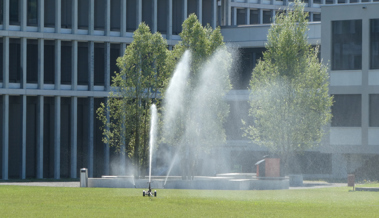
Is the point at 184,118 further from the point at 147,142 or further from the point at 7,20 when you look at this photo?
the point at 7,20

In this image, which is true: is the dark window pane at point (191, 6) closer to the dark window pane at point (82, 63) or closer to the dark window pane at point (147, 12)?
the dark window pane at point (147, 12)

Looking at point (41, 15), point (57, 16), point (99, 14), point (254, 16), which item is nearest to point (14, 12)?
point (41, 15)

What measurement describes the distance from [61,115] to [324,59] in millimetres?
20022

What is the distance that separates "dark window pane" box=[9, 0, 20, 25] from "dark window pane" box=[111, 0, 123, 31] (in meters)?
7.77

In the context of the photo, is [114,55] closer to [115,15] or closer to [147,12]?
[115,15]

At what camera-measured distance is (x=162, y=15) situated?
62844 mm

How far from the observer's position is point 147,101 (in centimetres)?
4262

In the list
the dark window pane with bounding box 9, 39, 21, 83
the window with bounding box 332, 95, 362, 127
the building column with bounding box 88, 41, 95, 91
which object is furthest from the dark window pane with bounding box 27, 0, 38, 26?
the window with bounding box 332, 95, 362, 127

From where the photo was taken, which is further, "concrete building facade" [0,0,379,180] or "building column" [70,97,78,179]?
"building column" [70,97,78,179]

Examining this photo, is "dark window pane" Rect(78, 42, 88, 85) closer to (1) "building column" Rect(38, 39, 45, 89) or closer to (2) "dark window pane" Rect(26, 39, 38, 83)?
(1) "building column" Rect(38, 39, 45, 89)

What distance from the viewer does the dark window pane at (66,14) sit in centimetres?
5803

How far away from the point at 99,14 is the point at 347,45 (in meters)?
19.3

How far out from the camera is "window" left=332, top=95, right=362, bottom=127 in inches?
2093

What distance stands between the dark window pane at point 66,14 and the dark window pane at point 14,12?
3533 millimetres
